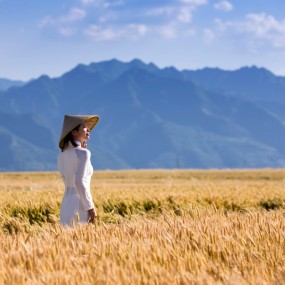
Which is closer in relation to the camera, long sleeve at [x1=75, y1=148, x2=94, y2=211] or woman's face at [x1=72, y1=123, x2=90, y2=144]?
long sleeve at [x1=75, y1=148, x2=94, y2=211]

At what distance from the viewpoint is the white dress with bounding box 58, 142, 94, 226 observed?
7891 millimetres

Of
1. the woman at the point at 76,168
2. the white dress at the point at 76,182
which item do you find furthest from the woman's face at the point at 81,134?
the white dress at the point at 76,182

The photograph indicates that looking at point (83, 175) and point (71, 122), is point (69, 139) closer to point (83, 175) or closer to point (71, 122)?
point (71, 122)

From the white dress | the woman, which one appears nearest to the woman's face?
the woman

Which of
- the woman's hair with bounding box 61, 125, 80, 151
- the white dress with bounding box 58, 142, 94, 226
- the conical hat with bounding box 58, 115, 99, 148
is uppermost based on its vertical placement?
the conical hat with bounding box 58, 115, 99, 148

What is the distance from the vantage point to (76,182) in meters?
7.91

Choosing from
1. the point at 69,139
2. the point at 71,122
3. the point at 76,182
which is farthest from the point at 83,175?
the point at 71,122

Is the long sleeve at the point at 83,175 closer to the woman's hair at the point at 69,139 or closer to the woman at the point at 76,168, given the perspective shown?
the woman at the point at 76,168

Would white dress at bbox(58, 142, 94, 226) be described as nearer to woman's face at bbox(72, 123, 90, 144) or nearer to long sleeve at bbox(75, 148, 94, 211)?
long sleeve at bbox(75, 148, 94, 211)

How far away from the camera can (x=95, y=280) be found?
4.11 meters

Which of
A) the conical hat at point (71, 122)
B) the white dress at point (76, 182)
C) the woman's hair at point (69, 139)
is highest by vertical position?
the conical hat at point (71, 122)

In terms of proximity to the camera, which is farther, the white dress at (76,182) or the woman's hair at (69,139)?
the woman's hair at (69,139)

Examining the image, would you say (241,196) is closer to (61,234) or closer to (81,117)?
(81,117)

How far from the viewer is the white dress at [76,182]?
7.89 m
